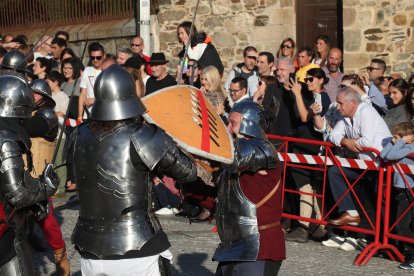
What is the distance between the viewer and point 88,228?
5.35 meters

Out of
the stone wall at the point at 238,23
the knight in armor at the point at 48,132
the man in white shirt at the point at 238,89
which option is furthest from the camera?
the stone wall at the point at 238,23

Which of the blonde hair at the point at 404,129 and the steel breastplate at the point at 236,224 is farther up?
the blonde hair at the point at 404,129

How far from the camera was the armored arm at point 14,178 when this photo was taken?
17.9ft

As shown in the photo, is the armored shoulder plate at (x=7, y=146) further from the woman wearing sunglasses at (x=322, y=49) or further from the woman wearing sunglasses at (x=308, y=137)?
the woman wearing sunglasses at (x=322, y=49)

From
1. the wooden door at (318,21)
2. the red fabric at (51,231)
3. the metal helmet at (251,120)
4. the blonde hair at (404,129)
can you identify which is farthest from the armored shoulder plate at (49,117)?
the wooden door at (318,21)

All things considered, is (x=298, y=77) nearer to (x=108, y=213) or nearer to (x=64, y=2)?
(x=108, y=213)

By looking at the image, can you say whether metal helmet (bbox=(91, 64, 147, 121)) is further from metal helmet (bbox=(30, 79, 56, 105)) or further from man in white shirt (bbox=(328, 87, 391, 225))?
man in white shirt (bbox=(328, 87, 391, 225))

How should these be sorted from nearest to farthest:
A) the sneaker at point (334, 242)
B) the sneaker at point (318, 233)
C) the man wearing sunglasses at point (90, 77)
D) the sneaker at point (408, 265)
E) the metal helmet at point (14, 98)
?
the metal helmet at point (14, 98) < the sneaker at point (408, 265) < the sneaker at point (334, 242) < the sneaker at point (318, 233) < the man wearing sunglasses at point (90, 77)

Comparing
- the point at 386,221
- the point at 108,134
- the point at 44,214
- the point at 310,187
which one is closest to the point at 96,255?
the point at 108,134

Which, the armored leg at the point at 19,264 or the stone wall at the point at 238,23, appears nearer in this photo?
the armored leg at the point at 19,264

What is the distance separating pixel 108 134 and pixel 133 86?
31cm

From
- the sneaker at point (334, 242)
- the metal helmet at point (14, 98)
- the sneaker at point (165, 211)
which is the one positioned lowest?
the sneaker at point (165, 211)

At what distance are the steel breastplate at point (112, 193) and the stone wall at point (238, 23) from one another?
9.35m

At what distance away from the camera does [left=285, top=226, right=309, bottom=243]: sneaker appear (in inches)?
358
